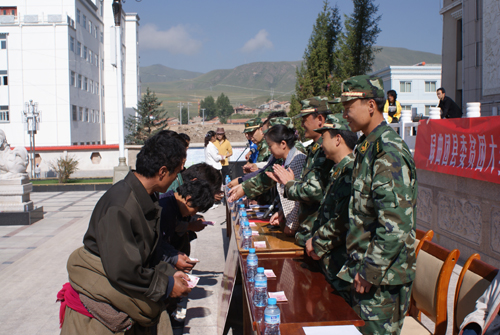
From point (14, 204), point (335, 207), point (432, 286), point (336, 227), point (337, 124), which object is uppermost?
point (337, 124)

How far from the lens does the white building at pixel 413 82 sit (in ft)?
147

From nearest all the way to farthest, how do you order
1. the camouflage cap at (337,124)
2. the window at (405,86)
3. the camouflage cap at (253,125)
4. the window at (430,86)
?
the camouflage cap at (337,124) → the camouflage cap at (253,125) → the window at (405,86) → the window at (430,86)

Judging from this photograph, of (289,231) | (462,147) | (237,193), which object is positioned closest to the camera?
(289,231)

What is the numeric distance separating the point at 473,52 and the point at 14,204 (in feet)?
46.9

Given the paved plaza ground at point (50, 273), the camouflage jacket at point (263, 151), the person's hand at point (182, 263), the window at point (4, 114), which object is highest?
the window at point (4, 114)

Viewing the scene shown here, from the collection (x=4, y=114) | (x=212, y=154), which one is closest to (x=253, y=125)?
(x=212, y=154)

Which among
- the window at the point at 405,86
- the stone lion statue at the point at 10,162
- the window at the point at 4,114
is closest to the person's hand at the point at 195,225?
the stone lion statue at the point at 10,162

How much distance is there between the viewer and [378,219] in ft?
6.59

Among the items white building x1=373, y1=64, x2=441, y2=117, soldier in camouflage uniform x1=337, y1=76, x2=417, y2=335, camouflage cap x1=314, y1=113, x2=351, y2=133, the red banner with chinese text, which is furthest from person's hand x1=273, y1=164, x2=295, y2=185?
white building x1=373, y1=64, x2=441, y2=117

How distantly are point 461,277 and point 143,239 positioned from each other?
183 cm

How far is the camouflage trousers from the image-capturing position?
6.77 feet

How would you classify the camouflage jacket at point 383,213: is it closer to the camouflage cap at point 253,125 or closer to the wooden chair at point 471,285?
the wooden chair at point 471,285

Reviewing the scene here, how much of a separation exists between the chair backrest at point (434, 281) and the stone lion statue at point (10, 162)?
8.40 meters

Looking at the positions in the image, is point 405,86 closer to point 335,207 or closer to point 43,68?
point 43,68
